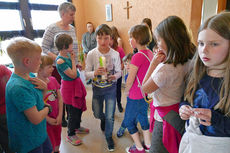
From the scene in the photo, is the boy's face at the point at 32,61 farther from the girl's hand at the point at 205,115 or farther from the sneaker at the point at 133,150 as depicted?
the sneaker at the point at 133,150

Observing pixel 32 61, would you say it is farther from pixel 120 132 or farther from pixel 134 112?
pixel 120 132

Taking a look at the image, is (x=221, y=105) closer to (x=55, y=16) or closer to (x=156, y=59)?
(x=156, y=59)

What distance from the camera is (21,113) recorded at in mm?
953

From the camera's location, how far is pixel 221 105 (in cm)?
73

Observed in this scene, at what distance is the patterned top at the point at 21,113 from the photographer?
0.90 meters

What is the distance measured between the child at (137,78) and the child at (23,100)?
0.83 meters

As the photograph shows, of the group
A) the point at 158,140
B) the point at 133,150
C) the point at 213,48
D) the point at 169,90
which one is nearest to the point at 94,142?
the point at 133,150

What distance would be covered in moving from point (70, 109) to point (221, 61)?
63.7 inches

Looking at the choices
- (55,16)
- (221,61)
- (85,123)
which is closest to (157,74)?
(221,61)

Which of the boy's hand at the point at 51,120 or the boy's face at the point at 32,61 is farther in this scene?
the boy's hand at the point at 51,120

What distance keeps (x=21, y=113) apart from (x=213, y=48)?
1.11 metres

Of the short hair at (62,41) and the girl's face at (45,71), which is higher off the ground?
the short hair at (62,41)

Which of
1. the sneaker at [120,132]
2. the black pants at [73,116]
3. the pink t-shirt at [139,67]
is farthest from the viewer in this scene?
the sneaker at [120,132]

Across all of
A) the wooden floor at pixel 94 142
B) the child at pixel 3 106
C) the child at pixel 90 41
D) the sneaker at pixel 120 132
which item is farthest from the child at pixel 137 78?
the child at pixel 90 41
